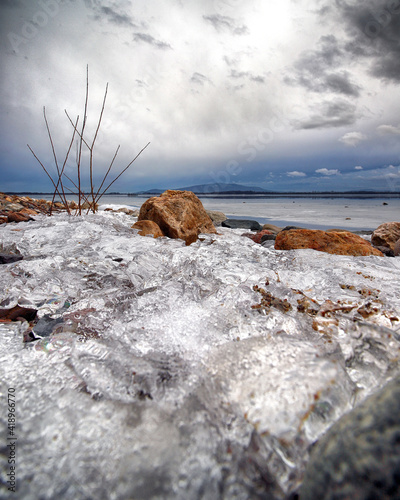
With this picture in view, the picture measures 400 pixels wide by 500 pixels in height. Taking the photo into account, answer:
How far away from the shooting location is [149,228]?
3609 mm

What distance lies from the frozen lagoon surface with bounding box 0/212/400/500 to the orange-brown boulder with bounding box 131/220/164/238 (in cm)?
159

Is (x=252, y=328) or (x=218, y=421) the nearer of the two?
(x=218, y=421)

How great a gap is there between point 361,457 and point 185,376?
0.59m

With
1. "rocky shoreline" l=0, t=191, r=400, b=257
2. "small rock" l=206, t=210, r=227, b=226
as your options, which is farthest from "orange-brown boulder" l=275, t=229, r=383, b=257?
"small rock" l=206, t=210, r=227, b=226

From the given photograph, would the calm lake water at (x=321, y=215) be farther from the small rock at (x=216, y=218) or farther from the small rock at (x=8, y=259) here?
the small rock at (x=8, y=259)

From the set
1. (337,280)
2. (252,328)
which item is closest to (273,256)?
(337,280)

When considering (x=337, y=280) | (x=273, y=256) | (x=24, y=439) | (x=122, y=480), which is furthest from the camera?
(x=273, y=256)

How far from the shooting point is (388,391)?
2.31 ft

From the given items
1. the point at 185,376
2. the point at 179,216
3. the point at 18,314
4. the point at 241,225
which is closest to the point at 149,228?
the point at 179,216

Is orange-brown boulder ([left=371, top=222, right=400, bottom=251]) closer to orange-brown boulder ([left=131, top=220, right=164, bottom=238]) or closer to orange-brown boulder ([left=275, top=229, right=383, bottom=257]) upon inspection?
orange-brown boulder ([left=275, top=229, right=383, bottom=257])

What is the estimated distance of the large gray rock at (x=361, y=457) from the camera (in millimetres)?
544

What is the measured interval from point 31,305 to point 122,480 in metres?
1.32

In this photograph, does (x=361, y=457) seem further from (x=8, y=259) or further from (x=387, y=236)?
(x=387, y=236)

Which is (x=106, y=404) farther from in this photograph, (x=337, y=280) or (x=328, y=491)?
(x=337, y=280)
